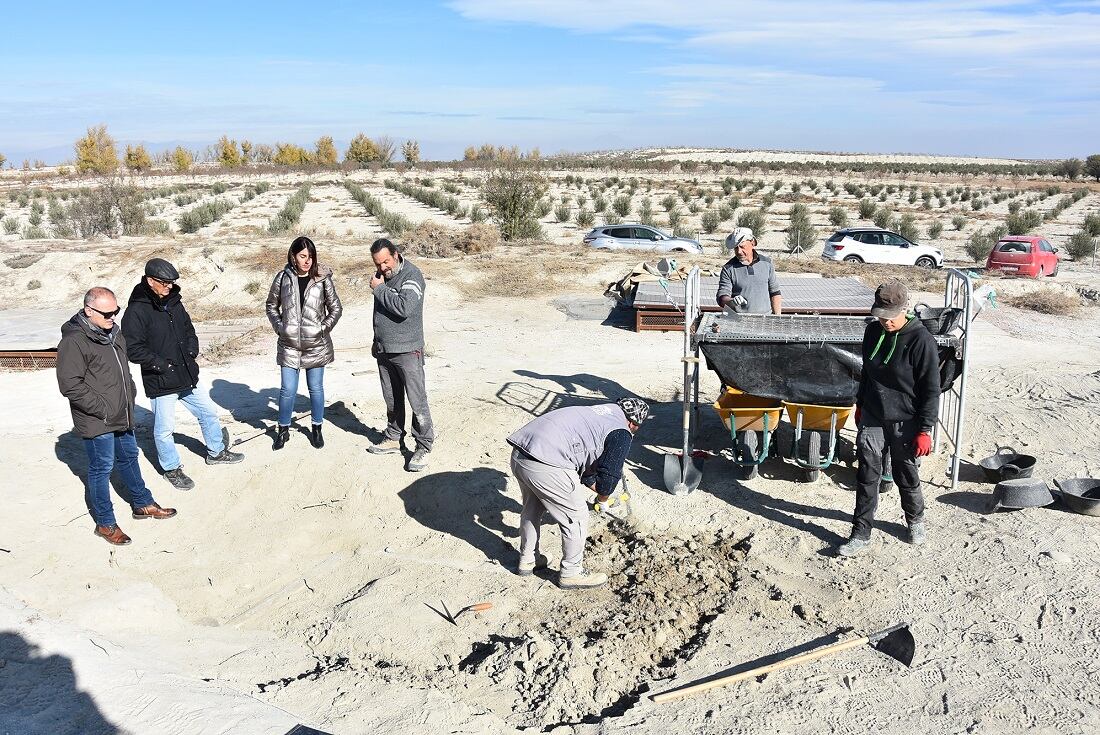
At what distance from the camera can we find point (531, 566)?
218 inches

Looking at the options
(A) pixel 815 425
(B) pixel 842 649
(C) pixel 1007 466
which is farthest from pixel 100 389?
(C) pixel 1007 466

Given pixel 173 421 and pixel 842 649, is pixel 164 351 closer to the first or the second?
pixel 173 421

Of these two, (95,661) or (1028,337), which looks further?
(1028,337)

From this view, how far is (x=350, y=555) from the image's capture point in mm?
6078

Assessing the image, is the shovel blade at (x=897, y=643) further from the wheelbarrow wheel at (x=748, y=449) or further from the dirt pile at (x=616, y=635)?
the wheelbarrow wheel at (x=748, y=449)

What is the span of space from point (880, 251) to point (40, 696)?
67.7 feet

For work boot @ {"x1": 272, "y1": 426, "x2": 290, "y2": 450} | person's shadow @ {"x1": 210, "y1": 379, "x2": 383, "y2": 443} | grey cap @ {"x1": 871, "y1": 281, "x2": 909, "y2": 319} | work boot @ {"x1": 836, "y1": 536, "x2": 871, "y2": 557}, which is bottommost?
work boot @ {"x1": 836, "y1": 536, "x2": 871, "y2": 557}

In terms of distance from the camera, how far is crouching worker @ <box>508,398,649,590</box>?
4.78 m

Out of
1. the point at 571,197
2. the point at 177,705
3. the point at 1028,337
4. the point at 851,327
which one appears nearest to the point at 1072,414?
the point at 851,327

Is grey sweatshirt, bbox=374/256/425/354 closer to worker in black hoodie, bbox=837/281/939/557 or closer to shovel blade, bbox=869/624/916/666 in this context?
worker in black hoodie, bbox=837/281/939/557

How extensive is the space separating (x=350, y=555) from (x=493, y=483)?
4.27 ft

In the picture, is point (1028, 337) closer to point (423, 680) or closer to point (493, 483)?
point (493, 483)

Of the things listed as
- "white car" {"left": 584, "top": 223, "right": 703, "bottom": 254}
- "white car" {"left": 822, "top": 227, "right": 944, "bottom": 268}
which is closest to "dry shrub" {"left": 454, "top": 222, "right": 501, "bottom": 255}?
"white car" {"left": 584, "top": 223, "right": 703, "bottom": 254}

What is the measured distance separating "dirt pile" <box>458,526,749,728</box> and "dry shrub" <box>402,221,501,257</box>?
46.6ft
